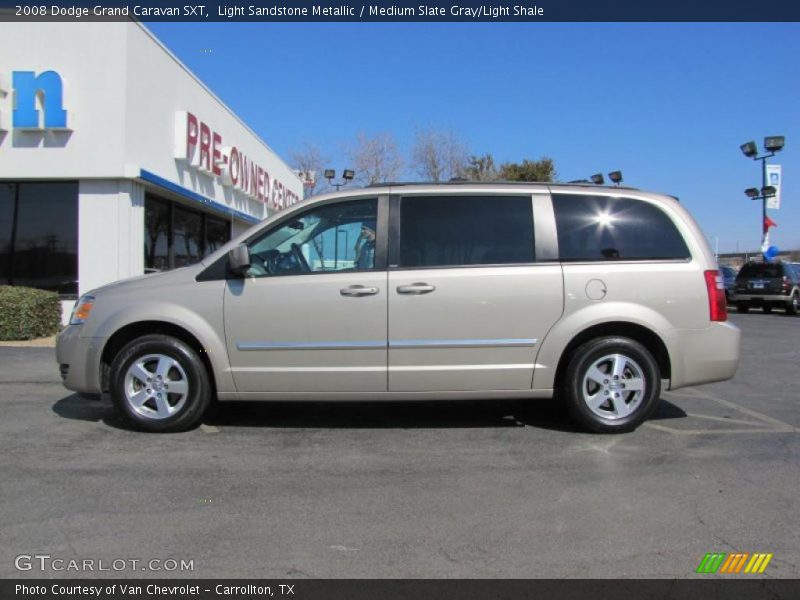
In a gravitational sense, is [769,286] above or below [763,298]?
above

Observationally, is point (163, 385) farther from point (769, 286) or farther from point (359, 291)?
point (769, 286)

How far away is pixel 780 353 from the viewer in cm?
1045

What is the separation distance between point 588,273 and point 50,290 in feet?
35.0

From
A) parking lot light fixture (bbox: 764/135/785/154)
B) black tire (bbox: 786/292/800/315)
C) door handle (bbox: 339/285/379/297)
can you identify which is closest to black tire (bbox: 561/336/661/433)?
door handle (bbox: 339/285/379/297)

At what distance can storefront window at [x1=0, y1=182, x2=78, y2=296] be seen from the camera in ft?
38.6

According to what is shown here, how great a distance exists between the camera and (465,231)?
5094mm

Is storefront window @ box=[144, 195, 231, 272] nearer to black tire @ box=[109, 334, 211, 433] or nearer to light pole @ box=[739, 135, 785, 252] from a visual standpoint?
black tire @ box=[109, 334, 211, 433]

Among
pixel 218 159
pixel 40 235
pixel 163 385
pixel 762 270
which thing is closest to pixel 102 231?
pixel 40 235

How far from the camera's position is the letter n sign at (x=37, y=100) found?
11.2 metres

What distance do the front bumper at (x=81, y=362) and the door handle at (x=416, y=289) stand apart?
2429 millimetres

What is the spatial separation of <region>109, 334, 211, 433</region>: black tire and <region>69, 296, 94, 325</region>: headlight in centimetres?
46

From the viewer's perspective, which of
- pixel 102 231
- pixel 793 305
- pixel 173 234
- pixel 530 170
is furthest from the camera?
pixel 530 170

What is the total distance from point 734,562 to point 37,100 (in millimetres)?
12518
